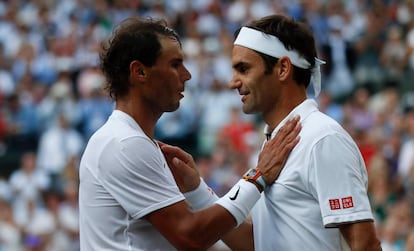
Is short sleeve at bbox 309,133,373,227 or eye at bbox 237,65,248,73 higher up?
eye at bbox 237,65,248,73

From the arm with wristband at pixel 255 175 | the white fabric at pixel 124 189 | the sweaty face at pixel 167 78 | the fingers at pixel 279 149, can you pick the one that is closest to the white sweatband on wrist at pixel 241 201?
the arm with wristband at pixel 255 175

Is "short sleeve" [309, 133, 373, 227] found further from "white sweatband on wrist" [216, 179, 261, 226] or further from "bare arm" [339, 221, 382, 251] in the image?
"white sweatband on wrist" [216, 179, 261, 226]

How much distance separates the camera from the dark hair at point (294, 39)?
16.3ft

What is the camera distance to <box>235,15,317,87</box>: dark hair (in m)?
4.97

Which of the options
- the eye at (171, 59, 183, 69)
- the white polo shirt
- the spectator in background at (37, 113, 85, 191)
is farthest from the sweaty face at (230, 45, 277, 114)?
the spectator in background at (37, 113, 85, 191)

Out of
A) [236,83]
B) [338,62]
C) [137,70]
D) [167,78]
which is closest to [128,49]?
[137,70]

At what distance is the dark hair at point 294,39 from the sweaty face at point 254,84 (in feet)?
0.12

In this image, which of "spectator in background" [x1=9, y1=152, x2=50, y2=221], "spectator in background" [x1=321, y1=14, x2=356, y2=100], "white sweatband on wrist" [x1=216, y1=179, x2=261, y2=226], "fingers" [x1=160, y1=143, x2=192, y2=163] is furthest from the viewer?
"spectator in background" [x1=321, y1=14, x2=356, y2=100]

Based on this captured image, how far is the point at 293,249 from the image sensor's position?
4773mm

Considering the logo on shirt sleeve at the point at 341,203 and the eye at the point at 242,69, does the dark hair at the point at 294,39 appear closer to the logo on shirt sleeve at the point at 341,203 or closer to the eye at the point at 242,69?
the eye at the point at 242,69

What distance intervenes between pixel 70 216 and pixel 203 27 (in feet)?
16.0

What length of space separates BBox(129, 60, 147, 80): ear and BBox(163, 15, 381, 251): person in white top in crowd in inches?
18.1

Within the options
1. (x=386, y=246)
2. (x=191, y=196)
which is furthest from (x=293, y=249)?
(x=386, y=246)

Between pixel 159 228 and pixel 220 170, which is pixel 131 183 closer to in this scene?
pixel 159 228
